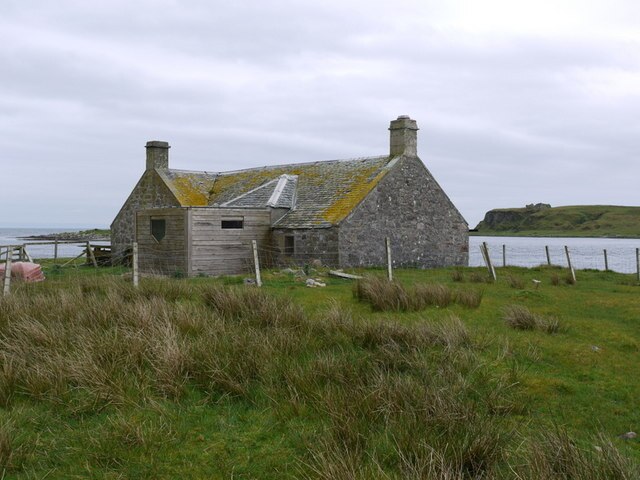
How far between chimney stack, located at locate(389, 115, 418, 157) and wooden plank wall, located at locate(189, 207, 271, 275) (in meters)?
6.10

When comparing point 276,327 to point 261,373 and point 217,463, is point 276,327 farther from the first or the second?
point 217,463

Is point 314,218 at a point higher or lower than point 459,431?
higher

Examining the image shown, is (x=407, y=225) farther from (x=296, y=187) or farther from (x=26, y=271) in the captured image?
(x=26, y=271)

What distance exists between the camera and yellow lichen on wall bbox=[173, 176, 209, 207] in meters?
27.1

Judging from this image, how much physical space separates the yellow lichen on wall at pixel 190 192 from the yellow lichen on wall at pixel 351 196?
692 cm

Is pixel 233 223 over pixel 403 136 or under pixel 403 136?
under

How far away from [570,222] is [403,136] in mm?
137581

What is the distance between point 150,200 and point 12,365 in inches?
862

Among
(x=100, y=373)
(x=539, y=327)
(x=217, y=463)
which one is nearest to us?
(x=217, y=463)

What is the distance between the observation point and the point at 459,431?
4.96m

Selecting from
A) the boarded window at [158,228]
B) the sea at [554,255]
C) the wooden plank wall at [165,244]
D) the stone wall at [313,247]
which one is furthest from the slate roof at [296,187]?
the sea at [554,255]

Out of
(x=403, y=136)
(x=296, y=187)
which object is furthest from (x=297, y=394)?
(x=296, y=187)

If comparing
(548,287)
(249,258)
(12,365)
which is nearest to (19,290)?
(12,365)

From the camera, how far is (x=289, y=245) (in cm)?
2353
